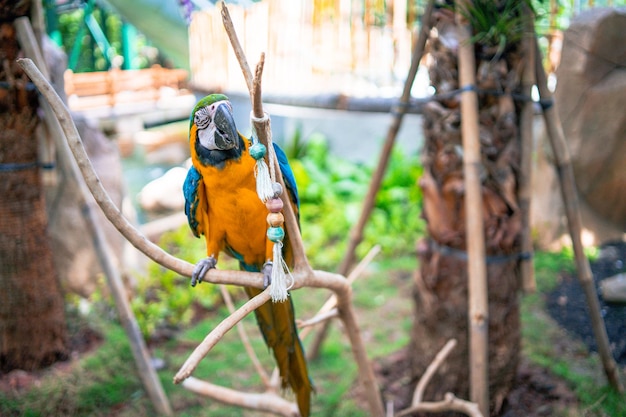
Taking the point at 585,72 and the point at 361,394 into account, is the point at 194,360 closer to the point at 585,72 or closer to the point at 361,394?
the point at 361,394

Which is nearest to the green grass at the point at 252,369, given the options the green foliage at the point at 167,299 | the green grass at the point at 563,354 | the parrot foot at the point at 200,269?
the green grass at the point at 563,354

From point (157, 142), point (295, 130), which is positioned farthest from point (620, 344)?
point (157, 142)

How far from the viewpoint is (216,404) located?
259 cm

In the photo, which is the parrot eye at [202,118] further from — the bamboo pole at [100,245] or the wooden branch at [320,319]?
the bamboo pole at [100,245]

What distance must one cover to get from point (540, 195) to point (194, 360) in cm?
358

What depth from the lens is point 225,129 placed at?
3.95ft

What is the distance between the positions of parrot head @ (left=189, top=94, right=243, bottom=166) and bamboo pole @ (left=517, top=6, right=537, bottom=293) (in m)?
1.25

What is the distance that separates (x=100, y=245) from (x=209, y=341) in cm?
148

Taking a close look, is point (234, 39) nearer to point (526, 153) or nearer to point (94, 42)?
point (526, 153)

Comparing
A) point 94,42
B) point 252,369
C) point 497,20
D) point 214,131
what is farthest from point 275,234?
point 94,42

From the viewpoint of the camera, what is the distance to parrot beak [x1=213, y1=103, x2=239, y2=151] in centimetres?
117

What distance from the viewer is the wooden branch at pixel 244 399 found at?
185cm

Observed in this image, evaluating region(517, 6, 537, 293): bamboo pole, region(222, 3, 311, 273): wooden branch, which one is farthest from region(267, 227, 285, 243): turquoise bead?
region(517, 6, 537, 293): bamboo pole

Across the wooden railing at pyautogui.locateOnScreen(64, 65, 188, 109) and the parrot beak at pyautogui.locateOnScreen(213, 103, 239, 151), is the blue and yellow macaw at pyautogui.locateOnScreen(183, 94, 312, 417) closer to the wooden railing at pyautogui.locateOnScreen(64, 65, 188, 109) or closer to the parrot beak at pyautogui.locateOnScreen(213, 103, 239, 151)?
the parrot beak at pyautogui.locateOnScreen(213, 103, 239, 151)
